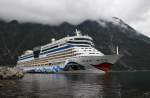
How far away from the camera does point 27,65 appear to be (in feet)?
591

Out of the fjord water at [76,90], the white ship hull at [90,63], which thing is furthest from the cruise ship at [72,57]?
the fjord water at [76,90]

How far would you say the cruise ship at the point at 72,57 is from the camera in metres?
112

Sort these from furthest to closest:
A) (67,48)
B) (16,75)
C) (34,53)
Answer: (34,53)
(67,48)
(16,75)

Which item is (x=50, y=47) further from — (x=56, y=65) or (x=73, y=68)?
(x=73, y=68)

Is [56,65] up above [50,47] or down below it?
below

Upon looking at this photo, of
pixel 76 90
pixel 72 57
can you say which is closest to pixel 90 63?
pixel 72 57

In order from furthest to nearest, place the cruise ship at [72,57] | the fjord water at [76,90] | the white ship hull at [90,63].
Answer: the cruise ship at [72,57] → the white ship hull at [90,63] → the fjord water at [76,90]

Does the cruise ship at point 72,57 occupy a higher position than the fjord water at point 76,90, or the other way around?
the cruise ship at point 72,57

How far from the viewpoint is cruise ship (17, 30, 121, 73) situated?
112 metres

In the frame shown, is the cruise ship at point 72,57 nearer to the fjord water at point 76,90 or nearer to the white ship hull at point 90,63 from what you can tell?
the white ship hull at point 90,63

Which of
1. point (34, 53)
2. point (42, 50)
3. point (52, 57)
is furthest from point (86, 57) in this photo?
point (34, 53)

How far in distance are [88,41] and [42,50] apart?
3917cm

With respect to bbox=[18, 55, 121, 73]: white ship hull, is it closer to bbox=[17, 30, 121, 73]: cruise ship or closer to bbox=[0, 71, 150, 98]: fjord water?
bbox=[17, 30, 121, 73]: cruise ship

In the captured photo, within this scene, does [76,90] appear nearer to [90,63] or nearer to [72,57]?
[90,63]
